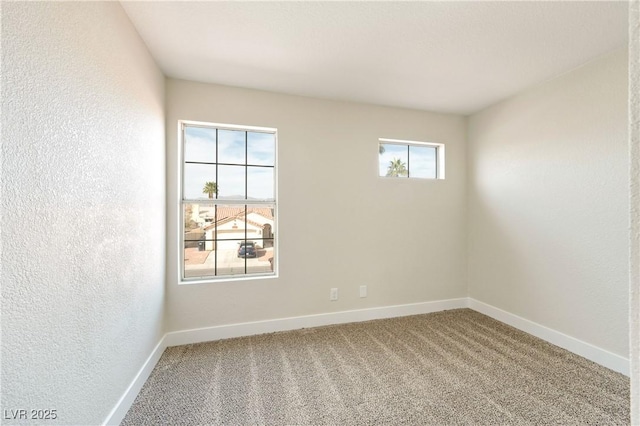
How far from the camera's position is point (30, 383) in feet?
3.22

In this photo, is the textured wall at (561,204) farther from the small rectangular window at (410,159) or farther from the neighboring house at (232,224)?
the neighboring house at (232,224)

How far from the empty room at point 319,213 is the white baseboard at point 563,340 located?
17 mm

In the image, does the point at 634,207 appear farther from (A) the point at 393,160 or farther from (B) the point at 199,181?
(A) the point at 393,160

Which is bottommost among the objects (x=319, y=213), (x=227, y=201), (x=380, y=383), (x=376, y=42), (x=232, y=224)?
(x=380, y=383)

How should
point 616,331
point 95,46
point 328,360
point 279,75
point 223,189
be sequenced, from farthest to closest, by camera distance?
point 223,189
point 279,75
point 328,360
point 616,331
point 95,46

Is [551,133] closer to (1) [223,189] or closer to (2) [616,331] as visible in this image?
(2) [616,331]

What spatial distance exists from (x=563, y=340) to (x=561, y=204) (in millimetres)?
1172

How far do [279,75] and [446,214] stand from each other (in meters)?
2.41

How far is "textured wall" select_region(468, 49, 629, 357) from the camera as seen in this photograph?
203cm

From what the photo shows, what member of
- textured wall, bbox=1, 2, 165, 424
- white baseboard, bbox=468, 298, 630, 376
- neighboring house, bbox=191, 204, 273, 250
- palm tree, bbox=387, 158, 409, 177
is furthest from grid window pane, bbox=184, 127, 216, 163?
white baseboard, bbox=468, 298, 630, 376

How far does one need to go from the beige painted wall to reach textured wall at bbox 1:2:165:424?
0.59 m

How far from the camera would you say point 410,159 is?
3219mm

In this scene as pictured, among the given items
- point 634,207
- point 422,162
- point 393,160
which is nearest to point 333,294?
point 393,160

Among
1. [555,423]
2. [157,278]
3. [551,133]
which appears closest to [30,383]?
[157,278]
